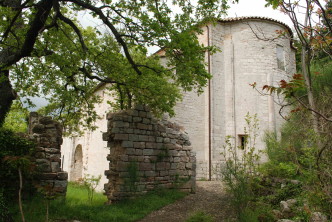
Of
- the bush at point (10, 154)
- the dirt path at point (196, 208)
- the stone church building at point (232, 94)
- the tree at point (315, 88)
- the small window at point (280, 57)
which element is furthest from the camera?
the small window at point (280, 57)

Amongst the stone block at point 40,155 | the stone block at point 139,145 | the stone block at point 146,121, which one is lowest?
the stone block at point 40,155

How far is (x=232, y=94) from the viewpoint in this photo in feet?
47.5

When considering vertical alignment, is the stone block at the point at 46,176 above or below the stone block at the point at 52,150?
below

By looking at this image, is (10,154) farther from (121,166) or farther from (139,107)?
(139,107)

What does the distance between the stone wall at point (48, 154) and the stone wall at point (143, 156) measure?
4.86 feet

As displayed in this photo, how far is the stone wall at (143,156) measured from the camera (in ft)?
26.5

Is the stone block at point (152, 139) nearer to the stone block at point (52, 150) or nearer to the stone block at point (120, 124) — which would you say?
the stone block at point (120, 124)

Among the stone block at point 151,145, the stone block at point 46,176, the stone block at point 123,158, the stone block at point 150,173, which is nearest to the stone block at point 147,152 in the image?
the stone block at point 151,145

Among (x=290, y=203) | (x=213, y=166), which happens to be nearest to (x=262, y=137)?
(x=213, y=166)

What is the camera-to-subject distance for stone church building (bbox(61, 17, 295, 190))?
45.4ft

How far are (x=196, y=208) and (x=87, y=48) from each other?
17.8 feet

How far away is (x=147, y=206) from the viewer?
757cm

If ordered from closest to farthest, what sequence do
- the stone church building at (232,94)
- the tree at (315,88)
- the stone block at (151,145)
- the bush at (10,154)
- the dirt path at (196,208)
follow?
the tree at (315,88) < the bush at (10,154) < the dirt path at (196,208) < the stone block at (151,145) < the stone church building at (232,94)

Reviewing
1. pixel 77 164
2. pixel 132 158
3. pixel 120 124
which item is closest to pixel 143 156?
pixel 132 158
